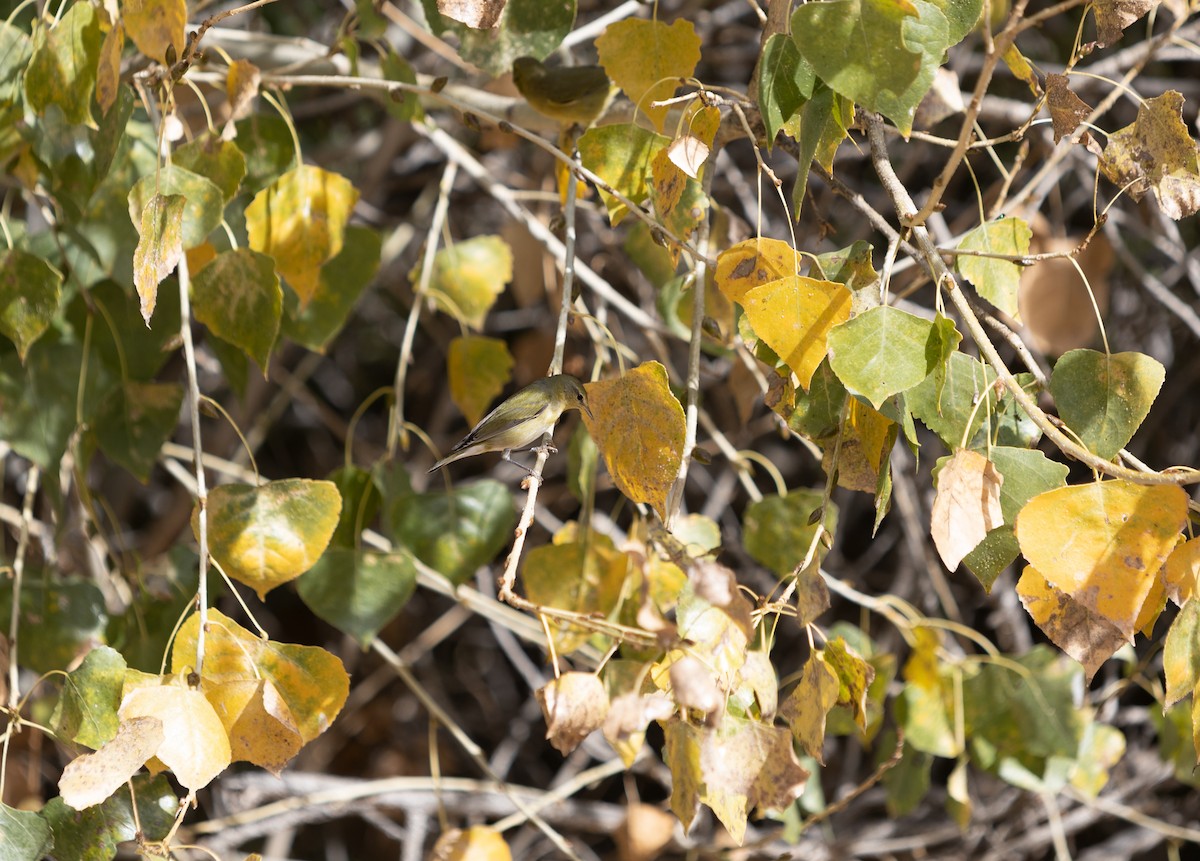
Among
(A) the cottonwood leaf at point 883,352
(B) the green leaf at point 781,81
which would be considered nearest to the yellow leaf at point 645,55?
(B) the green leaf at point 781,81

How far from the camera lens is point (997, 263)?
2.55ft

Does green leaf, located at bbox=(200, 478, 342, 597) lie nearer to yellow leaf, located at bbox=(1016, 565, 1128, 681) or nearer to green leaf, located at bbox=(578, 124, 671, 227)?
green leaf, located at bbox=(578, 124, 671, 227)

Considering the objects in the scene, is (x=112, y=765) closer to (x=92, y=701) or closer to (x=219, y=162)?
(x=92, y=701)

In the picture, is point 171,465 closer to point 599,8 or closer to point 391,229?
point 391,229

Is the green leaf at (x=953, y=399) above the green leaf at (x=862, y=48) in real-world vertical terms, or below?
below

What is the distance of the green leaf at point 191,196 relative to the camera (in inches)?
31.1

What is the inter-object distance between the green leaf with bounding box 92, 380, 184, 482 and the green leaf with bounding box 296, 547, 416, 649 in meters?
0.19

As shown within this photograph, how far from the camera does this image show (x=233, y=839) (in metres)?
1.33

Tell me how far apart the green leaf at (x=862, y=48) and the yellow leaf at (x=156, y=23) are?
403 mm

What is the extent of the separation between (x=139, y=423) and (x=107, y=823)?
0.41 metres

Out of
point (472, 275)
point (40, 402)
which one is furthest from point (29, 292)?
point (472, 275)

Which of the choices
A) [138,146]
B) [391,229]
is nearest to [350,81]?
[138,146]

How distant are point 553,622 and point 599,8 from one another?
3.50 ft

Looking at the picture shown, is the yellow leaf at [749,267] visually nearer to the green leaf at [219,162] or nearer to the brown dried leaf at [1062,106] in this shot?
the brown dried leaf at [1062,106]
